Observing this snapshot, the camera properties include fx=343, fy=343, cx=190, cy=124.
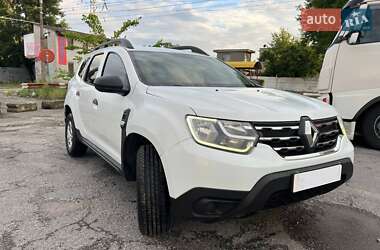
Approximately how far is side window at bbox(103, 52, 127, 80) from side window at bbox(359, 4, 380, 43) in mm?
4255

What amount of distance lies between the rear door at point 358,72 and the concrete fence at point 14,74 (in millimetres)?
36973

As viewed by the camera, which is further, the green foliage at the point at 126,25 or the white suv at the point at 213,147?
the green foliage at the point at 126,25

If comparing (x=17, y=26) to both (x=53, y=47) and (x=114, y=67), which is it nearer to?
(x=53, y=47)

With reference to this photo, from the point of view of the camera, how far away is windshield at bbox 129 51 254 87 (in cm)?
314

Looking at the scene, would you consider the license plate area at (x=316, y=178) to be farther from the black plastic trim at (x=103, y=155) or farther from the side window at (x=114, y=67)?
the side window at (x=114, y=67)

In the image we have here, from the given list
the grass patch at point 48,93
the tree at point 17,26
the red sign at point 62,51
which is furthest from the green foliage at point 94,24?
the tree at point 17,26

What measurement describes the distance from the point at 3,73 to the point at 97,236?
126 ft

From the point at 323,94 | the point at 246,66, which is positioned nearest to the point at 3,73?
the point at 246,66

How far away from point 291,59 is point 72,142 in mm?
22811

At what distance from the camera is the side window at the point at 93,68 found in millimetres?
4160

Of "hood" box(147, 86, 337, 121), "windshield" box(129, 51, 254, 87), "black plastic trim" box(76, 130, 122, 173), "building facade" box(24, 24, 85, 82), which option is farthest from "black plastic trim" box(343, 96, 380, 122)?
"building facade" box(24, 24, 85, 82)

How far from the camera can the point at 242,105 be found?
2.35 m

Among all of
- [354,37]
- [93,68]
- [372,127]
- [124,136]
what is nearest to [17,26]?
[93,68]

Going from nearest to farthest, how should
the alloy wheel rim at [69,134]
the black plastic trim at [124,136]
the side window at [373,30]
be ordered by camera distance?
the black plastic trim at [124,136]
the alloy wheel rim at [69,134]
the side window at [373,30]
